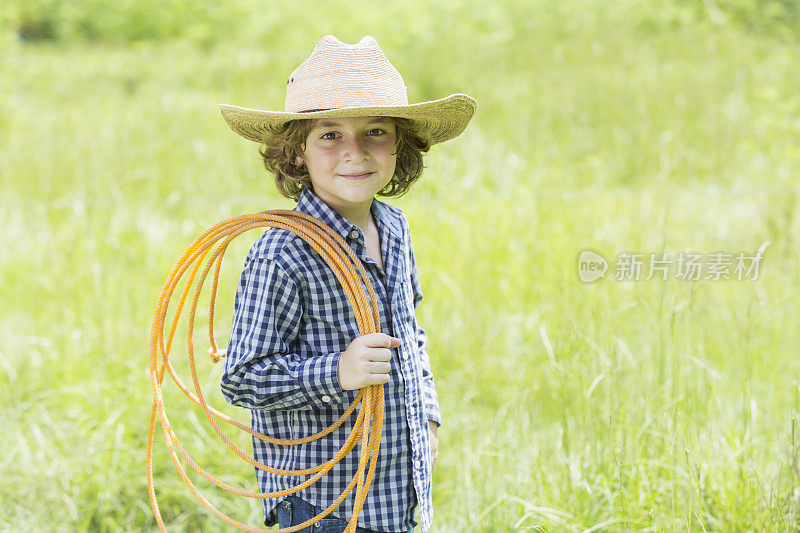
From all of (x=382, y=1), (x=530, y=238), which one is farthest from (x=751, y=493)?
(x=382, y=1)

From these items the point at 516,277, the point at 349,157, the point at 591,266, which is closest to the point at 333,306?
the point at 349,157

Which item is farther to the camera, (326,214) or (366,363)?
(326,214)

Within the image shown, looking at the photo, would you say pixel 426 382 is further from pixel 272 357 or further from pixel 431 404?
pixel 272 357

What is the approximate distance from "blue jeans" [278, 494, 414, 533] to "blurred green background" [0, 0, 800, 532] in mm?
791

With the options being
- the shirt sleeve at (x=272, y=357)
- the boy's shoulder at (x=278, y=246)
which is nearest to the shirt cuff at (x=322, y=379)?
the shirt sleeve at (x=272, y=357)

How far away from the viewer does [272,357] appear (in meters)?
1.75

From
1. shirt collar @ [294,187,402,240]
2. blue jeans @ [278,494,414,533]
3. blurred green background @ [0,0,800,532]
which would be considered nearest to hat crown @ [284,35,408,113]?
shirt collar @ [294,187,402,240]

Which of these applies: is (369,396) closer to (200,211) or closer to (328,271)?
(328,271)

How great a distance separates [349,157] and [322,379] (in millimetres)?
476

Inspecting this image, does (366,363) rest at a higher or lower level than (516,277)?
lower

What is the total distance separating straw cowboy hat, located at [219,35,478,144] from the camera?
178cm

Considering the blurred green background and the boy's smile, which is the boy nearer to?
the boy's smile

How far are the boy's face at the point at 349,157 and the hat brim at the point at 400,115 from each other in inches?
2.6

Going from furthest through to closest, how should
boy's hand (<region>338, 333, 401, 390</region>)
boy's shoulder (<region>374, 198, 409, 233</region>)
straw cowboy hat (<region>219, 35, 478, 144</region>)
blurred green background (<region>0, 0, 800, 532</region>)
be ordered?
blurred green background (<region>0, 0, 800, 532</region>), boy's shoulder (<region>374, 198, 409, 233</region>), straw cowboy hat (<region>219, 35, 478, 144</region>), boy's hand (<region>338, 333, 401, 390</region>)
